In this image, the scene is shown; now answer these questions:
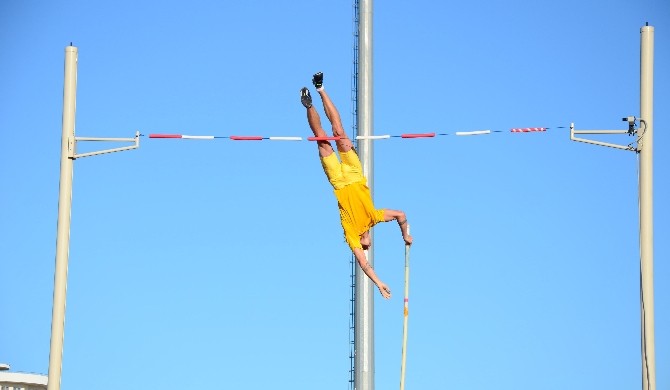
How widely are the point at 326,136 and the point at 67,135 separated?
190 inches

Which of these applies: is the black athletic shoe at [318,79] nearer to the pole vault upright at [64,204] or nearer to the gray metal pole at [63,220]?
the pole vault upright at [64,204]

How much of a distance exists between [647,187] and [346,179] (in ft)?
14.6

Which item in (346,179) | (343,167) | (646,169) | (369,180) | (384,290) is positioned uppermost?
(369,180)

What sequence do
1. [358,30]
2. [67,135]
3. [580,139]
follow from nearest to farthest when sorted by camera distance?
[580,139] < [67,135] < [358,30]

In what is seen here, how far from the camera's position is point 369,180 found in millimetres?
36656

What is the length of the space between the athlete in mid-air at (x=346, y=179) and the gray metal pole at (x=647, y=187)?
3711 millimetres

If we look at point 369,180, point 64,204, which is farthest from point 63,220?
point 369,180

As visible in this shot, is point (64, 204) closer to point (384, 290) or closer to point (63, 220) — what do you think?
point (63, 220)

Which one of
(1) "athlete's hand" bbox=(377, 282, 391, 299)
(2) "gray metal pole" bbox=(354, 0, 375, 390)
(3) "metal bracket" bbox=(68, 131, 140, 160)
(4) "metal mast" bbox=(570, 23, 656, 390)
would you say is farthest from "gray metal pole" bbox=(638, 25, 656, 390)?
(2) "gray metal pole" bbox=(354, 0, 375, 390)

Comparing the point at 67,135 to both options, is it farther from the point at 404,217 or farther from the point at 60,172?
the point at 404,217

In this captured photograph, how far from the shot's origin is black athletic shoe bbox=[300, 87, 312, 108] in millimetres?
22031

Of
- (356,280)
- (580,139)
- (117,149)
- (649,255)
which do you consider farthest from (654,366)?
(356,280)

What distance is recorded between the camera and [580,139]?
2380 cm

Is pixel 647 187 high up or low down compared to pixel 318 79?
down
